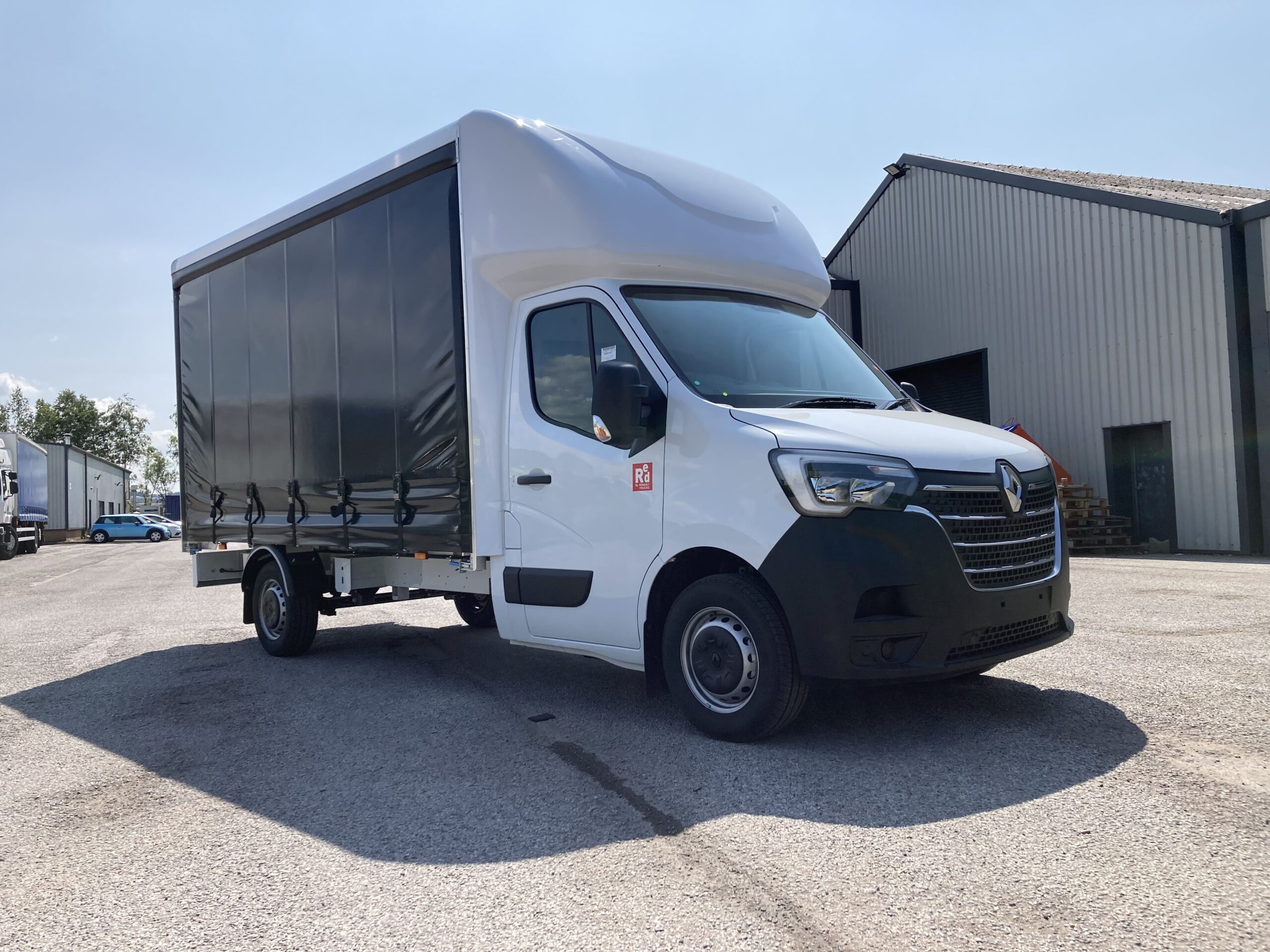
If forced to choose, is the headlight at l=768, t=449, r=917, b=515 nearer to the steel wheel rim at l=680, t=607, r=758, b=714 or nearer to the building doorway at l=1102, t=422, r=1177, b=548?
the steel wheel rim at l=680, t=607, r=758, b=714

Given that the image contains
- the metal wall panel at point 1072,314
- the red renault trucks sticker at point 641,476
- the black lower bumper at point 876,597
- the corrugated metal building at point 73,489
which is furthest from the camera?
the corrugated metal building at point 73,489

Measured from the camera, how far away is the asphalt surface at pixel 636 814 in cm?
283

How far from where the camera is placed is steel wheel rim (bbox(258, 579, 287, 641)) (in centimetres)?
790

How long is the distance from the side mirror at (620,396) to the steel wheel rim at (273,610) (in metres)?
4.29

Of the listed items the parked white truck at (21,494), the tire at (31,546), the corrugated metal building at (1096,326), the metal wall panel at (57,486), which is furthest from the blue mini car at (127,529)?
the corrugated metal building at (1096,326)

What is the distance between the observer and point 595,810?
3.82 m

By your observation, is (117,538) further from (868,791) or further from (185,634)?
(868,791)

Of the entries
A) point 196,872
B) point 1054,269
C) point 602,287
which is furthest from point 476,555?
point 1054,269

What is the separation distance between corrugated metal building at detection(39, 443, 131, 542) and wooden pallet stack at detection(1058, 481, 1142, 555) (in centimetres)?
3699

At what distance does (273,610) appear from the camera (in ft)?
26.6

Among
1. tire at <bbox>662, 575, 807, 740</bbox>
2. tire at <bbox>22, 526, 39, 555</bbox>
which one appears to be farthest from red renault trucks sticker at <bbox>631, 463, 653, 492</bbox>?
tire at <bbox>22, 526, 39, 555</bbox>

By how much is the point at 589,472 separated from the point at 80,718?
11.7ft

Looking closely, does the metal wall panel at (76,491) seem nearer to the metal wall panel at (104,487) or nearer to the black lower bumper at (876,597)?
the metal wall panel at (104,487)

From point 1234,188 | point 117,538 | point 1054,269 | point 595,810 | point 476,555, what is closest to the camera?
point 595,810
